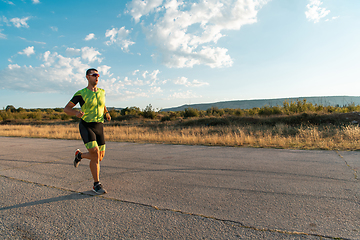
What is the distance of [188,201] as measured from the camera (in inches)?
144

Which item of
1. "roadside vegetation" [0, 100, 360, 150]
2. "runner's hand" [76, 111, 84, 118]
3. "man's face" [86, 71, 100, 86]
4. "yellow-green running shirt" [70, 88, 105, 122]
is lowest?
"roadside vegetation" [0, 100, 360, 150]

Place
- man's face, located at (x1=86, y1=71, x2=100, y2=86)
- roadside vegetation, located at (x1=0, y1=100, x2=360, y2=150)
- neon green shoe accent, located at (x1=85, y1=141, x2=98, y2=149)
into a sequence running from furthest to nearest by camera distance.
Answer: roadside vegetation, located at (x1=0, y1=100, x2=360, y2=150)
man's face, located at (x1=86, y1=71, x2=100, y2=86)
neon green shoe accent, located at (x1=85, y1=141, x2=98, y2=149)

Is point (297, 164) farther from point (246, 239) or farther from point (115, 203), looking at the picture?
point (115, 203)

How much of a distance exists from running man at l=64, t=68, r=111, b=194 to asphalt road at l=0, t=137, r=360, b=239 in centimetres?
55

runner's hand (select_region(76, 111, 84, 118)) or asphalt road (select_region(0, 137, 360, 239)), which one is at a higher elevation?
runner's hand (select_region(76, 111, 84, 118))

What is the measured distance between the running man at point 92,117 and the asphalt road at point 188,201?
55 cm

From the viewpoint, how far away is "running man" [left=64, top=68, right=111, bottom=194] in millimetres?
4164

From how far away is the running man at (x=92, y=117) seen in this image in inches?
164

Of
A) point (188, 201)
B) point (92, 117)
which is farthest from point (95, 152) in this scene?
point (188, 201)

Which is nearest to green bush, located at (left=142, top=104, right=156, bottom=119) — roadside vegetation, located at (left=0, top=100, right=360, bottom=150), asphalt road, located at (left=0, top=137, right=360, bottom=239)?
roadside vegetation, located at (left=0, top=100, right=360, bottom=150)

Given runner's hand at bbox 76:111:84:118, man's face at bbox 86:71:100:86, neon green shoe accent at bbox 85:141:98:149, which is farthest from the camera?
man's face at bbox 86:71:100:86

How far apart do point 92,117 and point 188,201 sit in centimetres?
241

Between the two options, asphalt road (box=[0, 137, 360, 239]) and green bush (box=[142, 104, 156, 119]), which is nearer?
asphalt road (box=[0, 137, 360, 239])

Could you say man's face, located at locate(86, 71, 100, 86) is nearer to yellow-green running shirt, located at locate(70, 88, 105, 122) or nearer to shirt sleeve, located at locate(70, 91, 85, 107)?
yellow-green running shirt, located at locate(70, 88, 105, 122)
